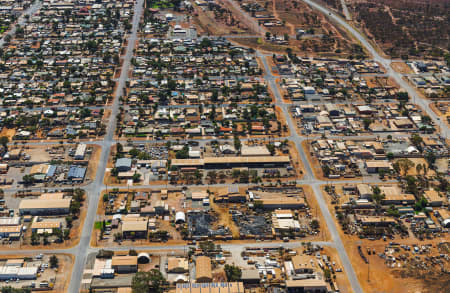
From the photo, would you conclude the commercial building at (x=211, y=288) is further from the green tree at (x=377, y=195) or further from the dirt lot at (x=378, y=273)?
the green tree at (x=377, y=195)

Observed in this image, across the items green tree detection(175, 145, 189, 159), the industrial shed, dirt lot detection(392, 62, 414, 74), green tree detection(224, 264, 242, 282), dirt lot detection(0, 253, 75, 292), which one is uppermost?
dirt lot detection(392, 62, 414, 74)

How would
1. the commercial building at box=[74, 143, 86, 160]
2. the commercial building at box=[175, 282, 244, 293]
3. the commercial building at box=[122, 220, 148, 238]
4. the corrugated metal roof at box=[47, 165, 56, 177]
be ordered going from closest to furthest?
the commercial building at box=[175, 282, 244, 293], the commercial building at box=[122, 220, 148, 238], the corrugated metal roof at box=[47, 165, 56, 177], the commercial building at box=[74, 143, 86, 160]

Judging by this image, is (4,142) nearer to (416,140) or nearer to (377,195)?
(377,195)

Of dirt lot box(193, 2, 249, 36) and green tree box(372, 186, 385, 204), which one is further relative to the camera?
dirt lot box(193, 2, 249, 36)

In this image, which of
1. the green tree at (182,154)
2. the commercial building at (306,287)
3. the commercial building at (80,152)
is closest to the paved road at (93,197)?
the commercial building at (80,152)

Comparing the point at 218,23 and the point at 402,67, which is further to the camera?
the point at 218,23

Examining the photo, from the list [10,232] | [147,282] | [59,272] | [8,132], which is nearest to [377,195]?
[147,282]

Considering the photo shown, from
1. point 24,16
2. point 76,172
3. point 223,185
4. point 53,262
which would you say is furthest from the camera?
point 24,16

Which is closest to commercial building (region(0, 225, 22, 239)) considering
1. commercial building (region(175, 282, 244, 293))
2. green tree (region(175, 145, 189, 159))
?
commercial building (region(175, 282, 244, 293))

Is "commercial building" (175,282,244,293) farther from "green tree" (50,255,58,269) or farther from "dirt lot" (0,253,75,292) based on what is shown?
"green tree" (50,255,58,269)

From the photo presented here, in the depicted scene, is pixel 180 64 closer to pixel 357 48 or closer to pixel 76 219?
pixel 357 48
